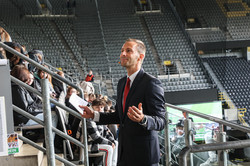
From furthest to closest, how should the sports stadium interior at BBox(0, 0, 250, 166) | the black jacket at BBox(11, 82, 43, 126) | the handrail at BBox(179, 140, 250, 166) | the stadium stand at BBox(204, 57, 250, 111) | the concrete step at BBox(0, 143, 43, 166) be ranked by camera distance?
1. the stadium stand at BBox(204, 57, 250, 111)
2. the sports stadium interior at BBox(0, 0, 250, 166)
3. the black jacket at BBox(11, 82, 43, 126)
4. the concrete step at BBox(0, 143, 43, 166)
5. the handrail at BBox(179, 140, 250, 166)

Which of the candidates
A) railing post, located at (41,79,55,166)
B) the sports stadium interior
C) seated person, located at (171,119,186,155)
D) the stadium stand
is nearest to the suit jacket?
railing post, located at (41,79,55,166)

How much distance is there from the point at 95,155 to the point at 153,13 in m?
15.1

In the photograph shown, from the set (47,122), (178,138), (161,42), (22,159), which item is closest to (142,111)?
(47,122)

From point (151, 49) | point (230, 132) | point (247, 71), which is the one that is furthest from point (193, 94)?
point (247, 71)

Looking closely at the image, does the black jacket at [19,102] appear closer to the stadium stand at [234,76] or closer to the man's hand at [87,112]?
the man's hand at [87,112]

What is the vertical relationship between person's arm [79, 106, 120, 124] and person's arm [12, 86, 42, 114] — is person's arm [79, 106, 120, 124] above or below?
below

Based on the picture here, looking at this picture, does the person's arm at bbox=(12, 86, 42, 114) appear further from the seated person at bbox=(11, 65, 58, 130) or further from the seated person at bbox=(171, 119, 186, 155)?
the seated person at bbox=(171, 119, 186, 155)

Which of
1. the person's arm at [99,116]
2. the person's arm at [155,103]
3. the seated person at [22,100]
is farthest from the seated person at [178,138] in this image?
the seated person at [22,100]

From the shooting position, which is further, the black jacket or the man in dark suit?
the black jacket

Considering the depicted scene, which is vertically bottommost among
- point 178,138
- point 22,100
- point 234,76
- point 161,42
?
point 178,138

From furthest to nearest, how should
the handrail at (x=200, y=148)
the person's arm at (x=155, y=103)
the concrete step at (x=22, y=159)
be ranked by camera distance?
the concrete step at (x=22, y=159)
the person's arm at (x=155, y=103)
the handrail at (x=200, y=148)

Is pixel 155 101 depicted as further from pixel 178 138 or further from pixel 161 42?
pixel 161 42

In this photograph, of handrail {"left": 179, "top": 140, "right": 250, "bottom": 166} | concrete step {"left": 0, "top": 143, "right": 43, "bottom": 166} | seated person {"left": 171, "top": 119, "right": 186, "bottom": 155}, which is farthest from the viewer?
seated person {"left": 171, "top": 119, "right": 186, "bottom": 155}

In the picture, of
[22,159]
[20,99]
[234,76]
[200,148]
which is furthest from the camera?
[234,76]
